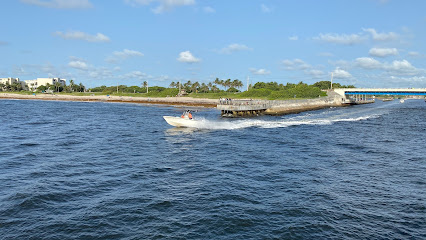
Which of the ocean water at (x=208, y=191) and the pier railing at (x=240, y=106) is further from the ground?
the pier railing at (x=240, y=106)

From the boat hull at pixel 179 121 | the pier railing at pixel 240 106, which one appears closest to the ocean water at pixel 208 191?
the boat hull at pixel 179 121

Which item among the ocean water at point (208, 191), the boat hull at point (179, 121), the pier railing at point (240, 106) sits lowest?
the ocean water at point (208, 191)

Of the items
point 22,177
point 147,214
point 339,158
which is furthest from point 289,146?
point 22,177

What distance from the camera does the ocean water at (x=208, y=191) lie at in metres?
13.2

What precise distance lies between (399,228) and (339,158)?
14.8 meters

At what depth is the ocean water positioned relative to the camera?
13.2 metres

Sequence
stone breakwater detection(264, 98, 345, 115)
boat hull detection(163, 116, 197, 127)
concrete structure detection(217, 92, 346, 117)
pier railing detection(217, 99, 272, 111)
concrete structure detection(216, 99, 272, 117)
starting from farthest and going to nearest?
1. stone breakwater detection(264, 98, 345, 115)
2. concrete structure detection(217, 92, 346, 117)
3. concrete structure detection(216, 99, 272, 117)
4. pier railing detection(217, 99, 272, 111)
5. boat hull detection(163, 116, 197, 127)

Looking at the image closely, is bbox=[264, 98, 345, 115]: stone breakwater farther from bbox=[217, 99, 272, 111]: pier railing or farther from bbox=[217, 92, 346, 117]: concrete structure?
bbox=[217, 99, 272, 111]: pier railing

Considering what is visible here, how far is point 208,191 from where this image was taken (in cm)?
1803

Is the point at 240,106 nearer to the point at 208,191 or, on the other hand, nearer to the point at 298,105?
the point at 298,105

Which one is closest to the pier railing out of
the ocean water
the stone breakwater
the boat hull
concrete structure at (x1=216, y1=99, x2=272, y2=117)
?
concrete structure at (x1=216, y1=99, x2=272, y2=117)

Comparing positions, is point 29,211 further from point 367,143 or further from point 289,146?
point 367,143

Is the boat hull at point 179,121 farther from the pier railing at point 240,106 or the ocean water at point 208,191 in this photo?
the pier railing at point 240,106

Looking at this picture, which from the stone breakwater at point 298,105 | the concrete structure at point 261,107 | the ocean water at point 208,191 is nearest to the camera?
the ocean water at point 208,191
